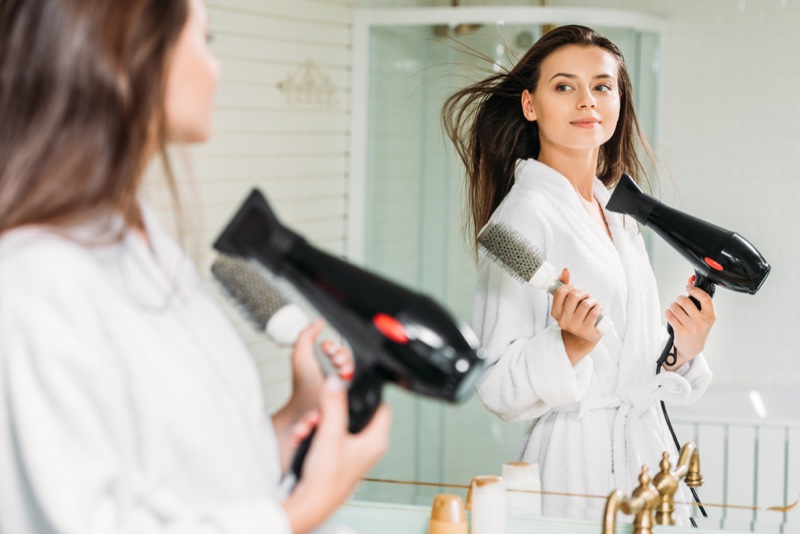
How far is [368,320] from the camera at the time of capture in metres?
0.65

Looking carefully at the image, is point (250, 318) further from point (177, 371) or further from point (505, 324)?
point (505, 324)

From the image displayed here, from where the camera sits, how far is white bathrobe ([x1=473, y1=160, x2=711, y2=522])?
1211 millimetres

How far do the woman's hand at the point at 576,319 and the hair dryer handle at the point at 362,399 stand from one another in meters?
0.54

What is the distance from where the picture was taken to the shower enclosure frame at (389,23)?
4.29ft

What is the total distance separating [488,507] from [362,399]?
0.63 meters

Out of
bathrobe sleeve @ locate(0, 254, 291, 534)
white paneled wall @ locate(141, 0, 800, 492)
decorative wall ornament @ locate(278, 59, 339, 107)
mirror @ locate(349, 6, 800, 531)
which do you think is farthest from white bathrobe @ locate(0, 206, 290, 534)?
decorative wall ornament @ locate(278, 59, 339, 107)

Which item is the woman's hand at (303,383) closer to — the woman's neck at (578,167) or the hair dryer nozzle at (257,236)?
the hair dryer nozzle at (257,236)

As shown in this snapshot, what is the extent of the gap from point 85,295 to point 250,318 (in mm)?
281

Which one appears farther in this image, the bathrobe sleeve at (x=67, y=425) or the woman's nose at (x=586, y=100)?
the woman's nose at (x=586, y=100)

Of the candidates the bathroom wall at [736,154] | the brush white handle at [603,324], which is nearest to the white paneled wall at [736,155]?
the bathroom wall at [736,154]

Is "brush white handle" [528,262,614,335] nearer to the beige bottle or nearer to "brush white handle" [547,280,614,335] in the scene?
"brush white handle" [547,280,614,335]

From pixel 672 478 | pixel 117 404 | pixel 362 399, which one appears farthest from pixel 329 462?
pixel 672 478

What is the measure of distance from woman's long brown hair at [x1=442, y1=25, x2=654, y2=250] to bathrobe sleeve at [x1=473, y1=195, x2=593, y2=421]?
0.05 metres

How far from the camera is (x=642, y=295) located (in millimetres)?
1227
